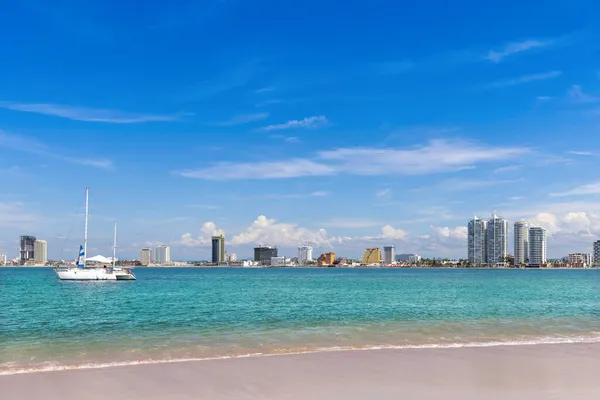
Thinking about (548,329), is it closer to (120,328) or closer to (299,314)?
(299,314)

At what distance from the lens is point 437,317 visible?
1275 inches

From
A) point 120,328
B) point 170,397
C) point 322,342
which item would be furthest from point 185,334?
point 170,397

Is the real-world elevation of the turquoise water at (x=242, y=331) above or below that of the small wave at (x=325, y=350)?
below

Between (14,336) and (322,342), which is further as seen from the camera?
(14,336)

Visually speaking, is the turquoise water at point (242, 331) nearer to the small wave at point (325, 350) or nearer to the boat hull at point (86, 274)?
the small wave at point (325, 350)

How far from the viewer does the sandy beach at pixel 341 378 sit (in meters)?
11.7

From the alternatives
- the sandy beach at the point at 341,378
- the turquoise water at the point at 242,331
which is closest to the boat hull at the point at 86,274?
the turquoise water at the point at 242,331

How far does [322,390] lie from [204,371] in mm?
4131

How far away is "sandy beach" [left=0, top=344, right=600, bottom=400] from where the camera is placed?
38.4 ft

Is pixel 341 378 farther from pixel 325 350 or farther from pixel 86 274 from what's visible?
pixel 86 274

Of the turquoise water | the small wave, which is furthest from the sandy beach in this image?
the turquoise water

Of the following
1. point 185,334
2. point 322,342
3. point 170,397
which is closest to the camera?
point 170,397

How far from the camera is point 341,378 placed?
13.3 m

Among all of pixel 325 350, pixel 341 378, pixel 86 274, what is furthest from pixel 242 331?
pixel 86 274
